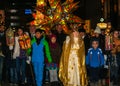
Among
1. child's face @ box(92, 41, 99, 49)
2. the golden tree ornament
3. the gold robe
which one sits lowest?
the gold robe

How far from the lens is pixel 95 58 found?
14461 millimetres

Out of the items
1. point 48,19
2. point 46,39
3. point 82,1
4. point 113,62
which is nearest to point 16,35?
point 46,39

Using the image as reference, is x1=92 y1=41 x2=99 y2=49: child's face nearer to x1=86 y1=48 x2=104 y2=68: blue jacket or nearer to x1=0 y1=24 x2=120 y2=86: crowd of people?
x1=0 y1=24 x2=120 y2=86: crowd of people

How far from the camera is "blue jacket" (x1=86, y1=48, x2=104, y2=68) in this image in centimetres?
1447

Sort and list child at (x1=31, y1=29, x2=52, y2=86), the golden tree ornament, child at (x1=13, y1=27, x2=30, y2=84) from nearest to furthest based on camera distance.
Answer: child at (x1=31, y1=29, x2=52, y2=86) → child at (x1=13, y1=27, x2=30, y2=84) → the golden tree ornament

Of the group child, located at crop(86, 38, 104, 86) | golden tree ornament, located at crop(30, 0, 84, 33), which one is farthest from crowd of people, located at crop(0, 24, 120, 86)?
golden tree ornament, located at crop(30, 0, 84, 33)

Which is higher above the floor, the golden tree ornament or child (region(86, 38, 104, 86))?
the golden tree ornament

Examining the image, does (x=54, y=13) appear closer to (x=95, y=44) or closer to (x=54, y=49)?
(x=54, y=49)

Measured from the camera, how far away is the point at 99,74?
14898mm

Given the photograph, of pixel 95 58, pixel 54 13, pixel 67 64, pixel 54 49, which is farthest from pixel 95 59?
pixel 54 13

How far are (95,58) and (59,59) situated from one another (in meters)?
1.24

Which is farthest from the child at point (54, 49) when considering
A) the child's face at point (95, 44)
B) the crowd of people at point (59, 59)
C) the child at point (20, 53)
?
the child's face at point (95, 44)

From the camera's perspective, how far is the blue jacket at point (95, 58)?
1447cm

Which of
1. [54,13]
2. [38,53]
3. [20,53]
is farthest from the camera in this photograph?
[54,13]
